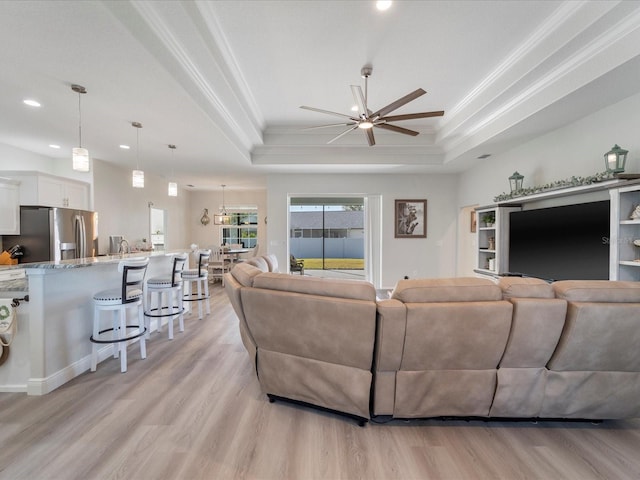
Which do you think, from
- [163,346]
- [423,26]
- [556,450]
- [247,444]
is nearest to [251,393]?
[247,444]

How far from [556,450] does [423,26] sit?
343 cm

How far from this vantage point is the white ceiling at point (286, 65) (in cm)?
215

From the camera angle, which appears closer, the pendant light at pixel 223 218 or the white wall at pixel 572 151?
the white wall at pixel 572 151

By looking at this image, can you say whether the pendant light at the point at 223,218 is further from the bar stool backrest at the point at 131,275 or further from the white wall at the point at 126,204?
the bar stool backrest at the point at 131,275

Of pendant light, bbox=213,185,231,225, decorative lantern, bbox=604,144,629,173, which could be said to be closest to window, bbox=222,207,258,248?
pendant light, bbox=213,185,231,225

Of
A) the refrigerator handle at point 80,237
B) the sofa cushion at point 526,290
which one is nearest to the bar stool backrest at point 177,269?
the refrigerator handle at point 80,237

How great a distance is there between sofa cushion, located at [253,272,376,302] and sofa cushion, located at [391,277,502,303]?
0.23 meters

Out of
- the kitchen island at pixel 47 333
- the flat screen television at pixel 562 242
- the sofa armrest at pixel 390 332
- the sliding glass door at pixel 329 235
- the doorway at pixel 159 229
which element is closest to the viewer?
the sofa armrest at pixel 390 332

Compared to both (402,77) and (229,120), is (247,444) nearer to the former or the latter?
(229,120)

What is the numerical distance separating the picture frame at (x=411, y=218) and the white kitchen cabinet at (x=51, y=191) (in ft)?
20.3

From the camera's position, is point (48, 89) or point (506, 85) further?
point (506, 85)

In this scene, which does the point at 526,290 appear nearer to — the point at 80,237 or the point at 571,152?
the point at 571,152

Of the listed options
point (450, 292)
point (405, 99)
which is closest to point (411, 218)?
point (405, 99)

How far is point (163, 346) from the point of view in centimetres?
333
